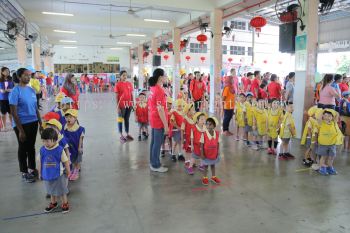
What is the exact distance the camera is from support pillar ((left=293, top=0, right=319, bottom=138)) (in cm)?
584

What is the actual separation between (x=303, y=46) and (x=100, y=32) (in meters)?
13.4

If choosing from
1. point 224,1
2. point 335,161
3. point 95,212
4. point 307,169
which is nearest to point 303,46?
point 335,161

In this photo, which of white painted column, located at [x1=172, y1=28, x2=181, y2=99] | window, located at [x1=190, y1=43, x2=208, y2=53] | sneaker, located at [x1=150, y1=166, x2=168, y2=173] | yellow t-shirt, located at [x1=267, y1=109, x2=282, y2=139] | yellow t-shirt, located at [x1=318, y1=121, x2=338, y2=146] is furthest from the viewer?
window, located at [x1=190, y1=43, x2=208, y2=53]

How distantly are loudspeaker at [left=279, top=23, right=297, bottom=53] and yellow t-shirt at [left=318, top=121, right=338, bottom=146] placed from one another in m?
3.13

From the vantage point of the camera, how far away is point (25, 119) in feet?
11.1

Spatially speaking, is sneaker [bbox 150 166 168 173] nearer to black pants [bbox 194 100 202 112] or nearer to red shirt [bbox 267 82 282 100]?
black pants [bbox 194 100 202 112]

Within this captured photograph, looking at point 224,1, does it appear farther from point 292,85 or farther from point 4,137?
point 4,137

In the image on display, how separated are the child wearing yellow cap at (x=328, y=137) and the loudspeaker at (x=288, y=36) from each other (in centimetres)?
306

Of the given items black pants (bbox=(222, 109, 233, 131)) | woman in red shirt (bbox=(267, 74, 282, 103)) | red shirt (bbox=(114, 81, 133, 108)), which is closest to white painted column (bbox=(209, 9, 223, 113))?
woman in red shirt (bbox=(267, 74, 282, 103))

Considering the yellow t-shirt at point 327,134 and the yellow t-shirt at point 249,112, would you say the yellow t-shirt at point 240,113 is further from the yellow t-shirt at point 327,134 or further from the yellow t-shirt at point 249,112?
the yellow t-shirt at point 327,134

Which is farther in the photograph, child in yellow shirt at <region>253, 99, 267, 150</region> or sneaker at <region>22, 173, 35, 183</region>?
child in yellow shirt at <region>253, 99, 267, 150</region>

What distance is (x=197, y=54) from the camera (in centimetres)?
2312

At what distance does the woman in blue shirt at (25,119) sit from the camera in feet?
10.8

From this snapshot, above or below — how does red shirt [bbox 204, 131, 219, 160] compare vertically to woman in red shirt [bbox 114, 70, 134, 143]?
below
